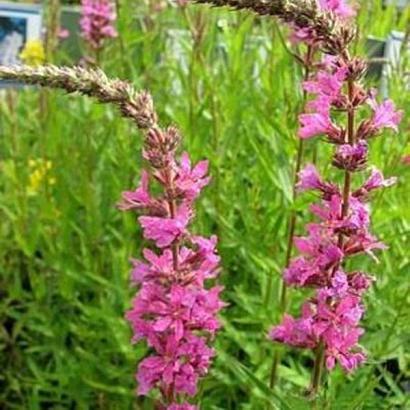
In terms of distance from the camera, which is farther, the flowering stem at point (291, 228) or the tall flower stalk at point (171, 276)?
the flowering stem at point (291, 228)

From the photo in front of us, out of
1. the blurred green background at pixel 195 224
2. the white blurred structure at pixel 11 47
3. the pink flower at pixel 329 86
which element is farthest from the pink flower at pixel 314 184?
the white blurred structure at pixel 11 47

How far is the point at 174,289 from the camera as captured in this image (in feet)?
4.15

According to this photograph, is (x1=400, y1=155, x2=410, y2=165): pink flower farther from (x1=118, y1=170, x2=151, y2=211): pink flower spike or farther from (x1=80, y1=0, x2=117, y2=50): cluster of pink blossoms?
(x1=80, y1=0, x2=117, y2=50): cluster of pink blossoms

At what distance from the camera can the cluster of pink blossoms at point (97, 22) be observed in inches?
103

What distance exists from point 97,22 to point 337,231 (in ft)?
5.02

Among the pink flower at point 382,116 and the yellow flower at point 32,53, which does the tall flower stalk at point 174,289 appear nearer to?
the pink flower at point 382,116

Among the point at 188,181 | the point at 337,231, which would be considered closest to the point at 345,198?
the point at 337,231

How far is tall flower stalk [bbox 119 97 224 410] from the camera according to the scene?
1.23 m

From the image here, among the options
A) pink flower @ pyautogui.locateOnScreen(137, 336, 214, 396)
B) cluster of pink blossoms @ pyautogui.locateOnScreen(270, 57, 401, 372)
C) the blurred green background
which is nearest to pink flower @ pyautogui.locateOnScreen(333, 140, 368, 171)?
cluster of pink blossoms @ pyautogui.locateOnScreen(270, 57, 401, 372)

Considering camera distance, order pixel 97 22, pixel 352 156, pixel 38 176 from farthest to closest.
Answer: pixel 38 176
pixel 97 22
pixel 352 156

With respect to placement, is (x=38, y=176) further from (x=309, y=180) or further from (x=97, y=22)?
(x=309, y=180)

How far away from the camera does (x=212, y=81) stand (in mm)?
2330

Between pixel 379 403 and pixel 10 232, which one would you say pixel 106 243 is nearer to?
pixel 10 232

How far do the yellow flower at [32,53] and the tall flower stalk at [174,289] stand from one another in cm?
165
